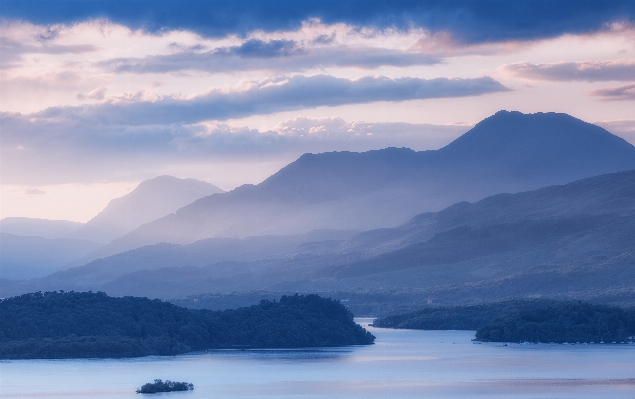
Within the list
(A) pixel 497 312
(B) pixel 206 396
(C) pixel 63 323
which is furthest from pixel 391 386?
(A) pixel 497 312

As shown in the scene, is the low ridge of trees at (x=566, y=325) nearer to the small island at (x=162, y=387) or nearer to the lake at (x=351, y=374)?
the lake at (x=351, y=374)

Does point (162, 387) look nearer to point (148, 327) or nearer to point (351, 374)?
point (351, 374)

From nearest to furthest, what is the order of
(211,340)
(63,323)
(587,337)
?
1. (63,323)
2. (211,340)
3. (587,337)

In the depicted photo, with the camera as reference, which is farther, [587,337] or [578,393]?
[587,337]

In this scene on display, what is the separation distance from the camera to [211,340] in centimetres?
13750

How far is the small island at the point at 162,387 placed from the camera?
86750 millimetres

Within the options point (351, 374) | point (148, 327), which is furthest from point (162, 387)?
point (148, 327)

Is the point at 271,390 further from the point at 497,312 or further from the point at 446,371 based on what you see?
the point at 497,312

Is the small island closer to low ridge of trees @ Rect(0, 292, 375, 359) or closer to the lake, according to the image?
the lake

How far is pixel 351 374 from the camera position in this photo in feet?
343

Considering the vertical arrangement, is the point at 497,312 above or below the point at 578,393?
above

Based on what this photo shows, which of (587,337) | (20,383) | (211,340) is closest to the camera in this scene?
(20,383)

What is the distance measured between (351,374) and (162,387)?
22.2 m

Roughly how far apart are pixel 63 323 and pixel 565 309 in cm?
6253
